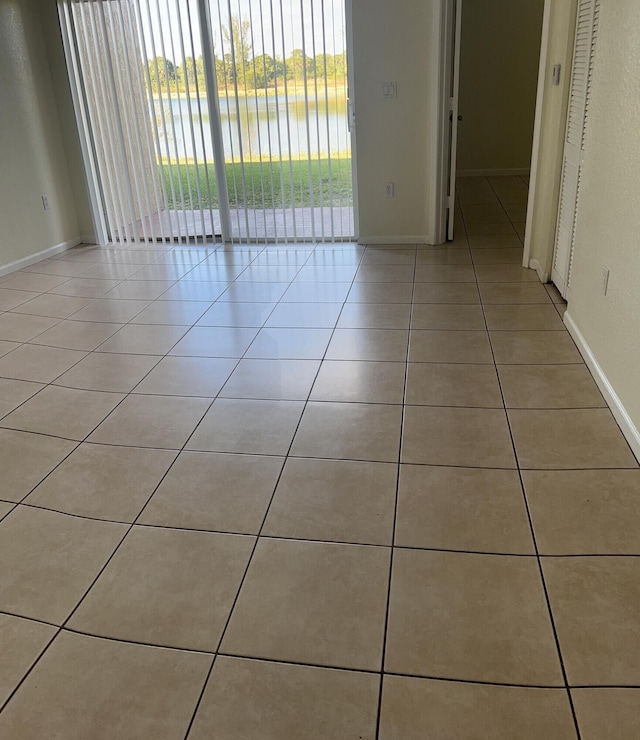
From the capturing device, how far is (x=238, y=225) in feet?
17.5

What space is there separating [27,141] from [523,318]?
4.04 m

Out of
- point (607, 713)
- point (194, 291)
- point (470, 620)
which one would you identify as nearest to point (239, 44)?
point (194, 291)

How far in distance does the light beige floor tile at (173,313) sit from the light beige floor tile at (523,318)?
1716mm

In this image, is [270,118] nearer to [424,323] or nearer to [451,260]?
[451,260]

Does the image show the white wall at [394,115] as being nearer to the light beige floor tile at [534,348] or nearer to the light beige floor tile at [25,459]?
the light beige floor tile at [534,348]

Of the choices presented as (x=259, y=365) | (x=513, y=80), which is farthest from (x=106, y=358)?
(x=513, y=80)

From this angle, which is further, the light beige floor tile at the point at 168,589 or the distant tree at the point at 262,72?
the distant tree at the point at 262,72

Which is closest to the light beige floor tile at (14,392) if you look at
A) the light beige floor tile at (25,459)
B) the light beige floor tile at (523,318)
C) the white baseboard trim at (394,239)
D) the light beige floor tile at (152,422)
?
the light beige floor tile at (25,459)

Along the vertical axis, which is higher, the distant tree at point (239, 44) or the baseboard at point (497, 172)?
the distant tree at point (239, 44)

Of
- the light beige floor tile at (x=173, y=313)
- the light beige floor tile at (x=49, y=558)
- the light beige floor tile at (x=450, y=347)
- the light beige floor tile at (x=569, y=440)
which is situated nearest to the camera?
the light beige floor tile at (x=49, y=558)

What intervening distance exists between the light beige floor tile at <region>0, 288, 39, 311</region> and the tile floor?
2.36 ft

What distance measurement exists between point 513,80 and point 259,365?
603 cm

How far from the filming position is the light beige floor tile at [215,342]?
127 inches

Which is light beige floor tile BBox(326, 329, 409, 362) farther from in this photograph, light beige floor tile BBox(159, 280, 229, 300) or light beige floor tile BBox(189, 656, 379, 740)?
light beige floor tile BBox(189, 656, 379, 740)
